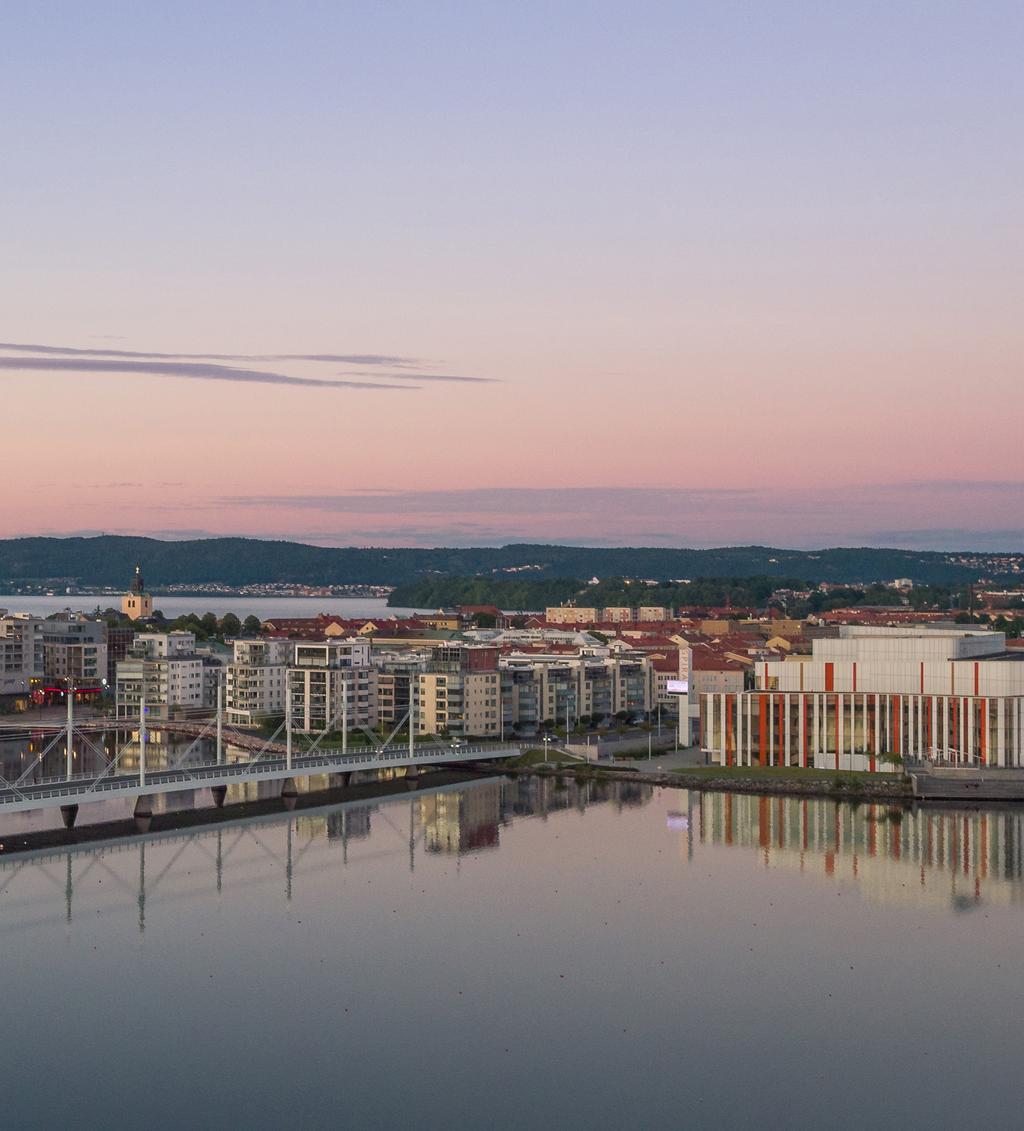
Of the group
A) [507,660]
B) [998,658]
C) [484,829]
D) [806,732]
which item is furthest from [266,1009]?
[507,660]

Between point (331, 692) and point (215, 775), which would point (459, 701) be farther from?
point (215, 775)

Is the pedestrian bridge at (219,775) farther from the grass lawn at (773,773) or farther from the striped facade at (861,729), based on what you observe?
the striped facade at (861,729)

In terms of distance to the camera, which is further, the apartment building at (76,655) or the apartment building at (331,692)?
the apartment building at (76,655)

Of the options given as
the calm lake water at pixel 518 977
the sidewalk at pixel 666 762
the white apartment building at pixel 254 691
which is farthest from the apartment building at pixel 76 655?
the calm lake water at pixel 518 977

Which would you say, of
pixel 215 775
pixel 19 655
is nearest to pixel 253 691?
pixel 19 655

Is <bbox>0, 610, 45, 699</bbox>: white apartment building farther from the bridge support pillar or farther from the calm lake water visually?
the calm lake water

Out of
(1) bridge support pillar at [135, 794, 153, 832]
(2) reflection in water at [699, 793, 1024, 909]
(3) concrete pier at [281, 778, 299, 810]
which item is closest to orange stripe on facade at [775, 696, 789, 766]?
(2) reflection in water at [699, 793, 1024, 909]
